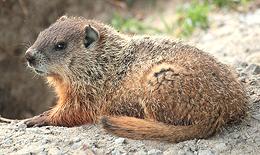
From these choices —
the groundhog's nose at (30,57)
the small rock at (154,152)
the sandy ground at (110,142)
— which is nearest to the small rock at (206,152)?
the sandy ground at (110,142)

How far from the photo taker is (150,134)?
4.13 m

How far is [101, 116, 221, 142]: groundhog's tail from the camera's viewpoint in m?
4.11

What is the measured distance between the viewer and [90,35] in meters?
4.80

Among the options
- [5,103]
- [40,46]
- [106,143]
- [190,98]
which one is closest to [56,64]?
[40,46]

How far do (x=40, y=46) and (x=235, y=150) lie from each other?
1865 millimetres

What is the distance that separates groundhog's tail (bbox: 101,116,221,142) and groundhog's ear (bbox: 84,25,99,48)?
87 cm

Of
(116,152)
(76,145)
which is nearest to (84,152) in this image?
(76,145)

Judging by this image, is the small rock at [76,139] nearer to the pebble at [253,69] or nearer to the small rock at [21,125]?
the small rock at [21,125]

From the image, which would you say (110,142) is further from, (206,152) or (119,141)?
(206,152)

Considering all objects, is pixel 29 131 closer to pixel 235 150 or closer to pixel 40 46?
pixel 40 46

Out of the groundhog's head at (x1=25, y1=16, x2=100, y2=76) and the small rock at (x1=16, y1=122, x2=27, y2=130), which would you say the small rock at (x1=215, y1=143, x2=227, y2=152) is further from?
the small rock at (x1=16, y1=122, x2=27, y2=130)

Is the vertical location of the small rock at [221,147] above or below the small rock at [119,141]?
below

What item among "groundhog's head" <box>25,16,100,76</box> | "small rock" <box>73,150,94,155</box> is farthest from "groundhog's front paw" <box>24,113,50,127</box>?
"small rock" <box>73,150,94,155</box>

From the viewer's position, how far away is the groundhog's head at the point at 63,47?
184 inches
